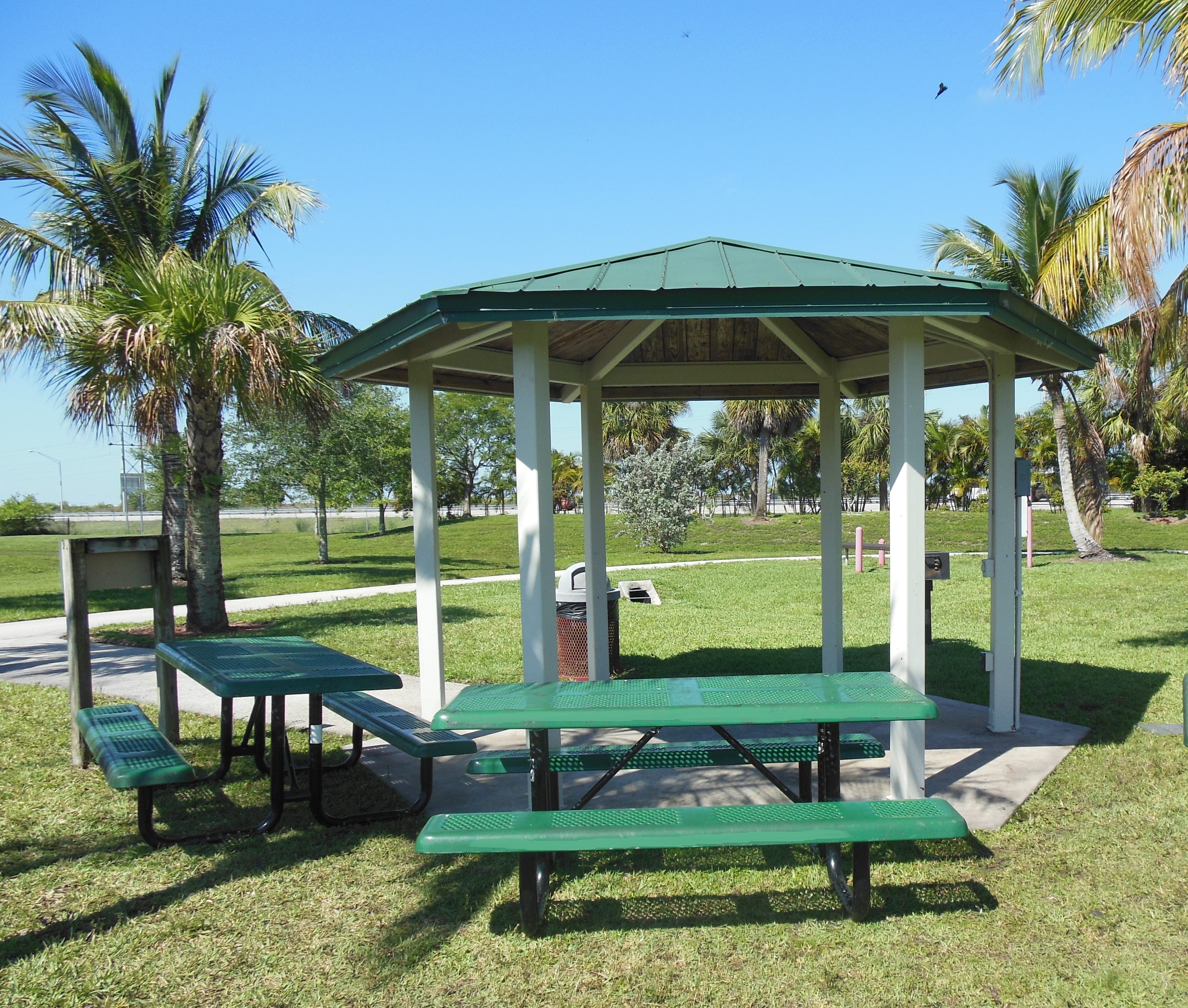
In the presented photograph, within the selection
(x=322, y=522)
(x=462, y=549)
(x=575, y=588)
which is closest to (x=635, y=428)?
(x=462, y=549)

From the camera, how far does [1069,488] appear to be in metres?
20.5

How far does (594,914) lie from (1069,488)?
20128 millimetres

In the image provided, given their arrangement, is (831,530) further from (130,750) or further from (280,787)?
(130,750)

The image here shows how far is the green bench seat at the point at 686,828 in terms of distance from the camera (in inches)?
127

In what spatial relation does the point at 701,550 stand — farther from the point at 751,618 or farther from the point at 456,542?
the point at 751,618

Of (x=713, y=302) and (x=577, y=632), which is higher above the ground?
(x=713, y=302)

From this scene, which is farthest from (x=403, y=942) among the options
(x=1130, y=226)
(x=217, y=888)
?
(x=1130, y=226)

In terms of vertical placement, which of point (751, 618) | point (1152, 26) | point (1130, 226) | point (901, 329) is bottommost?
point (751, 618)

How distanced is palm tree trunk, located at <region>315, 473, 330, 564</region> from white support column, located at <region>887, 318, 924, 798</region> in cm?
2019

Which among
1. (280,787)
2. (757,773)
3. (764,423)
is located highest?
(764,423)

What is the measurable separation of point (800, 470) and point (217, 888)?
1894 inches

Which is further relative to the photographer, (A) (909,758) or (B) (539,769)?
(A) (909,758)

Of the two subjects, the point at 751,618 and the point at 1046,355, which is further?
the point at 751,618

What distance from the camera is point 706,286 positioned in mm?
4145
